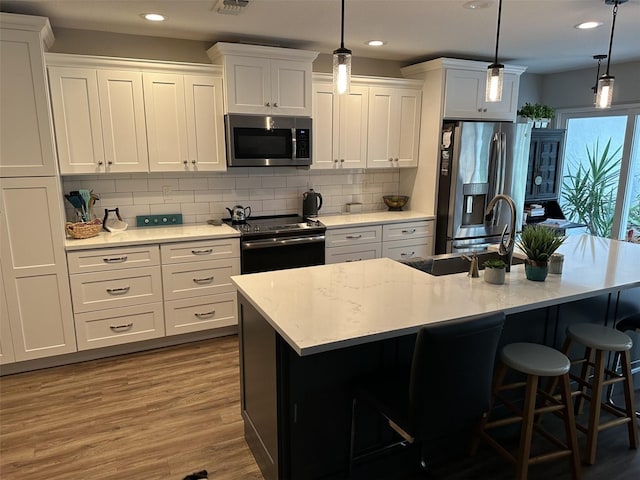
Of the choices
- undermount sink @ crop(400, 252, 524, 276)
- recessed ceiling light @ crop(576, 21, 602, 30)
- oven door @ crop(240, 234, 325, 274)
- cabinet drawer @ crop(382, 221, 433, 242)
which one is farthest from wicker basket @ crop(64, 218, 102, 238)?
recessed ceiling light @ crop(576, 21, 602, 30)

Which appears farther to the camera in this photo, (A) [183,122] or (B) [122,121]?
(A) [183,122]

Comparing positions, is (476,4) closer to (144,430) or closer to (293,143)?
(293,143)

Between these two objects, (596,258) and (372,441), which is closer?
(372,441)

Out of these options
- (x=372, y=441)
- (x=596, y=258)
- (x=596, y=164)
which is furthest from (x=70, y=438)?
(x=596, y=164)

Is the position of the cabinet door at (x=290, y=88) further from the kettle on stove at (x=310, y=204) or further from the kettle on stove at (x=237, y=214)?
the kettle on stove at (x=237, y=214)

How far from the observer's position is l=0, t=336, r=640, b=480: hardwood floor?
2.26 metres

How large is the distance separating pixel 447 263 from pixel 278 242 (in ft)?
5.19

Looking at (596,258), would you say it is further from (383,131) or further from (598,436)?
(383,131)

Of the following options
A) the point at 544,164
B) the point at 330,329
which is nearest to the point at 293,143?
the point at 330,329

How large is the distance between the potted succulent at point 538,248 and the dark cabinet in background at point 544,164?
327 cm

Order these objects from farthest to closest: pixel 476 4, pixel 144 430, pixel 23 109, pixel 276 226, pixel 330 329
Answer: pixel 276 226 → pixel 23 109 → pixel 476 4 → pixel 144 430 → pixel 330 329

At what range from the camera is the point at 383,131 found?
14.8 feet

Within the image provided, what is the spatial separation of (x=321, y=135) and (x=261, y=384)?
273 cm

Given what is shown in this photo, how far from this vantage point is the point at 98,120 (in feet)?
11.2
